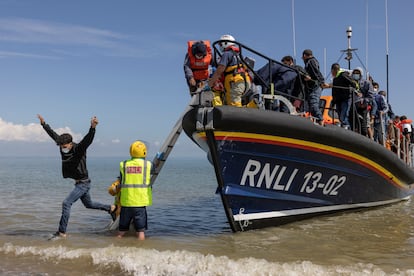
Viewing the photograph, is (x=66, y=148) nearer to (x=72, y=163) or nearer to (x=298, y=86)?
(x=72, y=163)

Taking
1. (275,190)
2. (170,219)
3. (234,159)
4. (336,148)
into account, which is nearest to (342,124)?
(336,148)

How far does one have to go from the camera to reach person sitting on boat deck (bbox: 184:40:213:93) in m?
5.55

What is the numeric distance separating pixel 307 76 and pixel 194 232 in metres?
2.84

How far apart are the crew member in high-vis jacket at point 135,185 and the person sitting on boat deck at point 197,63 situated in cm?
131

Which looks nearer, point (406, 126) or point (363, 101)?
point (363, 101)

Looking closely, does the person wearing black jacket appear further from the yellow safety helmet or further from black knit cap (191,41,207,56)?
black knit cap (191,41,207,56)

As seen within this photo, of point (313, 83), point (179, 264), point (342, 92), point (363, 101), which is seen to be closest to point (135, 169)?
point (179, 264)

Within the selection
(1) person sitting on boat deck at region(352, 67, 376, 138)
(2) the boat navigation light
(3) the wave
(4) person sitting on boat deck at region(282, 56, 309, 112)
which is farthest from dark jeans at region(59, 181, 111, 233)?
(2) the boat navigation light

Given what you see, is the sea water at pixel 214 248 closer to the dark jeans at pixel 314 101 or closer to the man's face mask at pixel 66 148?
the man's face mask at pixel 66 148

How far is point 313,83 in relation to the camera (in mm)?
6098

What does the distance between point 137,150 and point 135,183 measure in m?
0.40

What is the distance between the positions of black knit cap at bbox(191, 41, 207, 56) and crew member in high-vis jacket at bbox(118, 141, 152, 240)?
153 cm

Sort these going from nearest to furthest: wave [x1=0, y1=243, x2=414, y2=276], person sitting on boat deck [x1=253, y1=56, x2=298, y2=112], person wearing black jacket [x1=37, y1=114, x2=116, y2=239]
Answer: wave [x1=0, y1=243, x2=414, y2=276]
person wearing black jacket [x1=37, y1=114, x2=116, y2=239]
person sitting on boat deck [x1=253, y1=56, x2=298, y2=112]

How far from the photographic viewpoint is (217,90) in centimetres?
563
